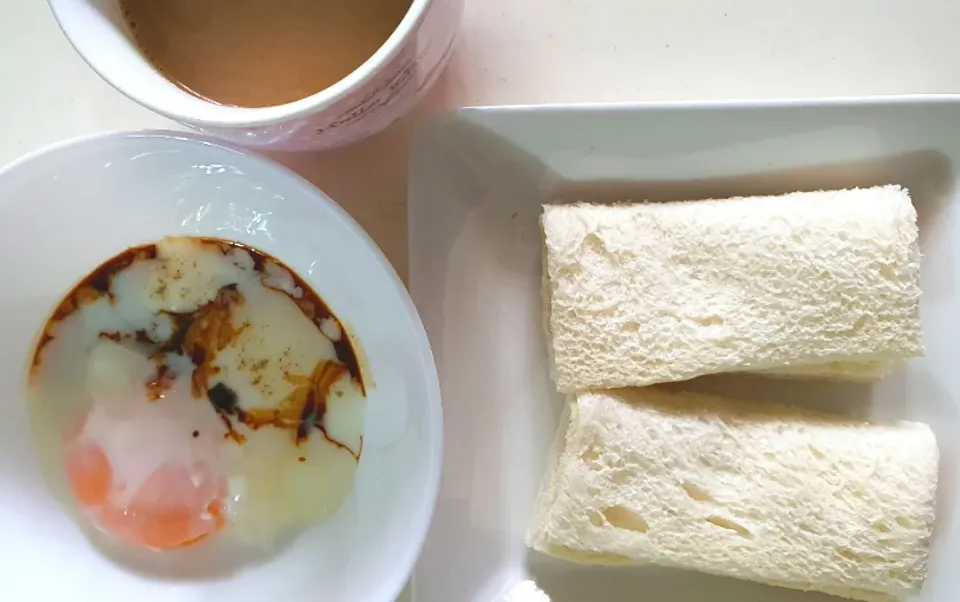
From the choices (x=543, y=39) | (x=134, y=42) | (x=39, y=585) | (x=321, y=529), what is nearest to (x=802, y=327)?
(x=543, y=39)

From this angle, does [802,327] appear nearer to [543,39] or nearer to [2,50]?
[543,39]

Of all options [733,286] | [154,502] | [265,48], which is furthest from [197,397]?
[733,286]

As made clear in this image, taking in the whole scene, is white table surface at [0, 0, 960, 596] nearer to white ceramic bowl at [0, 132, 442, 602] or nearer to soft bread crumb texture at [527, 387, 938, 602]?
white ceramic bowl at [0, 132, 442, 602]

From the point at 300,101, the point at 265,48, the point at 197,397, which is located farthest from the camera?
the point at 197,397

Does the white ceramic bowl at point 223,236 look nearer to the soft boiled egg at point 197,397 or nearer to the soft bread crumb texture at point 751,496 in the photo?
the soft boiled egg at point 197,397

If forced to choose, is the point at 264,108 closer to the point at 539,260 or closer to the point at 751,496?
the point at 539,260

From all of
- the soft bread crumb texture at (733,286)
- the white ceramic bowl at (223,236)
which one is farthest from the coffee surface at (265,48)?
the soft bread crumb texture at (733,286)
